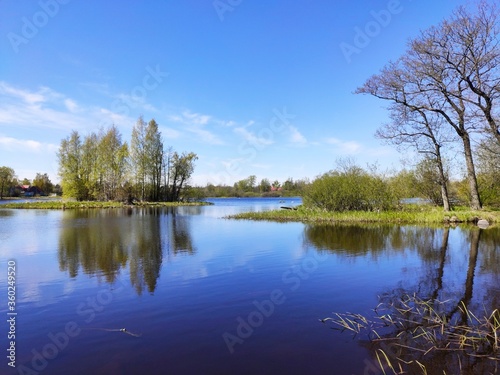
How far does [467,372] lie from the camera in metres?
4.18

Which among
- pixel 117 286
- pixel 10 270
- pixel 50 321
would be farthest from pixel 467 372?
pixel 10 270

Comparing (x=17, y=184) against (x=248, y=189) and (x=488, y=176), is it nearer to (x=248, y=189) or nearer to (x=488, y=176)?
(x=248, y=189)

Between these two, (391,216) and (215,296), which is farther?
(391,216)

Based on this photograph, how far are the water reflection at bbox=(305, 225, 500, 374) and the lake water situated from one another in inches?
2.7

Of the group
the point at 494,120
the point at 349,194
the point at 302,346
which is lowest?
the point at 302,346

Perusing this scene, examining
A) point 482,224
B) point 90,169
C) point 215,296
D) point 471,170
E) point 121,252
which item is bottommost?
point 215,296

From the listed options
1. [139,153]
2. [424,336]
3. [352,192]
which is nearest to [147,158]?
[139,153]

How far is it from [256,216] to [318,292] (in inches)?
806

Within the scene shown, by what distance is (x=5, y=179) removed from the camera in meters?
77.9

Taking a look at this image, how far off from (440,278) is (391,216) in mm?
15815

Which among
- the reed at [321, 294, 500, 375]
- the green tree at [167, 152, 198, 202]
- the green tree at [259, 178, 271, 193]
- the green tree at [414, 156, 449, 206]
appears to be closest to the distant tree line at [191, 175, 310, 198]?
the green tree at [259, 178, 271, 193]

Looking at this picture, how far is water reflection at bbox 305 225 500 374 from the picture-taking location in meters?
4.63

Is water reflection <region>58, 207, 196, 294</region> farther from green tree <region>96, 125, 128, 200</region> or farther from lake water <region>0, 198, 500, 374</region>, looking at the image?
green tree <region>96, 125, 128, 200</region>

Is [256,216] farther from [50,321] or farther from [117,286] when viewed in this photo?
[50,321]
